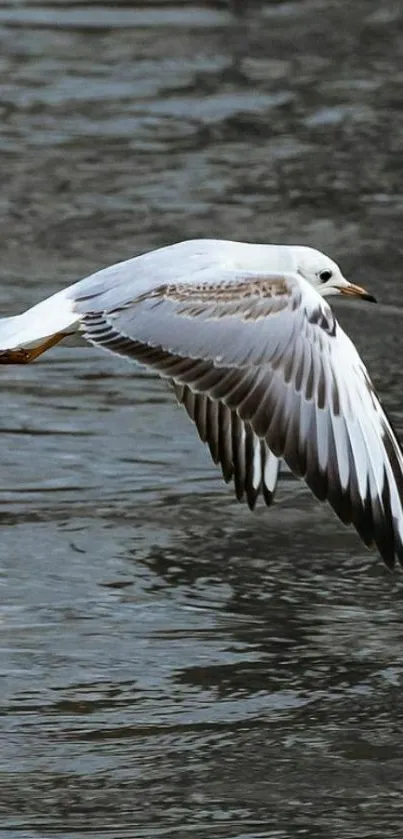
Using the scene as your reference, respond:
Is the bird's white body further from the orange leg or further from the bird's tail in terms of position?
the orange leg

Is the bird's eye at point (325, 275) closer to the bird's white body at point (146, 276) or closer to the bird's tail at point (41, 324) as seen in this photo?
the bird's white body at point (146, 276)

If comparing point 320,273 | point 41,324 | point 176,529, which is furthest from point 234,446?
point 41,324

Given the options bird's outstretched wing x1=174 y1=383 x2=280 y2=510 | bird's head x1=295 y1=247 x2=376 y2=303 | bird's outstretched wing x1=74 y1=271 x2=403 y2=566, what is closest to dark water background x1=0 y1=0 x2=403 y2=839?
bird's outstretched wing x1=174 y1=383 x2=280 y2=510

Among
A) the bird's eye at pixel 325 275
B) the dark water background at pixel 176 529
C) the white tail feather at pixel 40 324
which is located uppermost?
the bird's eye at pixel 325 275

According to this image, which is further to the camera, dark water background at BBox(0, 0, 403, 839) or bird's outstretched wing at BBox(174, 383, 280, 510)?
bird's outstretched wing at BBox(174, 383, 280, 510)

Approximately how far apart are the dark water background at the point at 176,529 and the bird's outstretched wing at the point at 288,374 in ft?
1.42

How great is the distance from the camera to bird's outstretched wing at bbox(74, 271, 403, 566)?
5656 mm

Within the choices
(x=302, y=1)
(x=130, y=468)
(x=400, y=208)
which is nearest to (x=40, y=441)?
(x=130, y=468)

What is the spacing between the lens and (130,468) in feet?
23.4

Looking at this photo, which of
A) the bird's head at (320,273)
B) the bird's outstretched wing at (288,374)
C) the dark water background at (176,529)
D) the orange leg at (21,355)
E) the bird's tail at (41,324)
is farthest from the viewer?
the orange leg at (21,355)

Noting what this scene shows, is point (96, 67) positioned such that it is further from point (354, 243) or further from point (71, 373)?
point (71, 373)

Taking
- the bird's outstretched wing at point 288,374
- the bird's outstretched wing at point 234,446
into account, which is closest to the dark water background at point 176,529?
the bird's outstretched wing at point 234,446

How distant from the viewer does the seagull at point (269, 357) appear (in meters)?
5.66

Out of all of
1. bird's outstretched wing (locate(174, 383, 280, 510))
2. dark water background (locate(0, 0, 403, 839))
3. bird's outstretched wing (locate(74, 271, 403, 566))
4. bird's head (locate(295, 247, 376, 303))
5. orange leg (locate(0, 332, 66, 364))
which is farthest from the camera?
orange leg (locate(0, 332, 66, 364))
